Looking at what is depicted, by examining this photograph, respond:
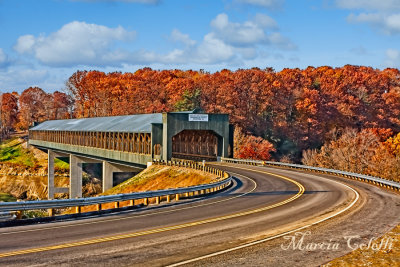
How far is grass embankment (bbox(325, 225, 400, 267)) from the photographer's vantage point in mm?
11551

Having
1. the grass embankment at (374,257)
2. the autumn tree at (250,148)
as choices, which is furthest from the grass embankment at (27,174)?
the grass embankment at (374,257)

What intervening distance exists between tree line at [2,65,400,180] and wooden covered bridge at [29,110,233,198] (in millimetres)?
11375

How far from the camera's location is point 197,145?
194 ft

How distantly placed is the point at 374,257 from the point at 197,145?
1863 inches

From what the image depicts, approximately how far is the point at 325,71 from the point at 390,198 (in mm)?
112293

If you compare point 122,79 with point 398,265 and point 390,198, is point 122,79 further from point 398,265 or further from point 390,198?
point 398,265

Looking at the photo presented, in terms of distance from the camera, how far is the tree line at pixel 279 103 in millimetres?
85188

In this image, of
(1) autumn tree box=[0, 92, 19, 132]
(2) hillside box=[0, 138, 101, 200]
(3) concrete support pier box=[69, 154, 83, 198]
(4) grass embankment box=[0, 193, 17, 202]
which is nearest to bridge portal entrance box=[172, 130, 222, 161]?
(3) concrete support pier box=[69, 154, 83, 198]

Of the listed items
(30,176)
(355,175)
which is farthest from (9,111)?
(355,175)

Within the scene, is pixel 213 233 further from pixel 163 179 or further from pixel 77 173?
pixel 77 173

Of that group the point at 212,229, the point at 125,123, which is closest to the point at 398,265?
the point at 212,229

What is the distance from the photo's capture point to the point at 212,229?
15.4m

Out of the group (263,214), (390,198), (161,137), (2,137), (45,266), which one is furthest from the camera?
(2,137)

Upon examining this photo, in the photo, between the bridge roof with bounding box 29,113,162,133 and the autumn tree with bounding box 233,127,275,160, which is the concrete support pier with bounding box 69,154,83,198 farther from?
the autumn tree with bounding box 233,127,275,160
